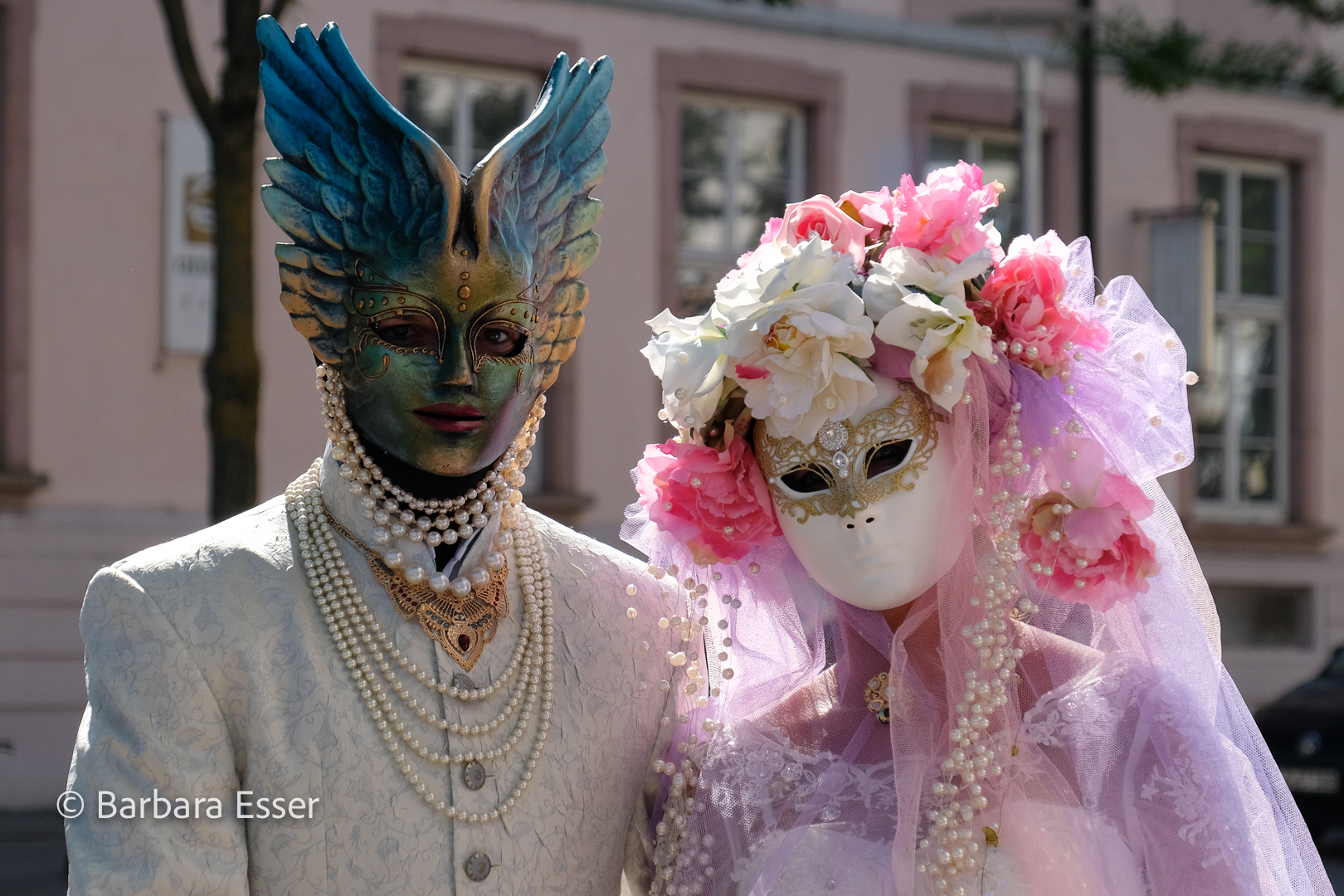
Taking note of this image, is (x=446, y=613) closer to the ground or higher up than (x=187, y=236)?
closer to the ground

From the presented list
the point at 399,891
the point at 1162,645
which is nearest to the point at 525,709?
the point at 399,891

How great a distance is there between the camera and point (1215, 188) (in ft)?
39.8

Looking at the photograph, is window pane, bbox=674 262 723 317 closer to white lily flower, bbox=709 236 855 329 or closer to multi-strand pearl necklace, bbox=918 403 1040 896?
white lily flower, bbox=709 236 855 329

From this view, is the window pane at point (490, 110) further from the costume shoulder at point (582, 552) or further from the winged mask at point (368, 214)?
the winged mask at point (368, 214)

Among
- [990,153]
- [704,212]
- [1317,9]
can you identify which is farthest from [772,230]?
[990,153]

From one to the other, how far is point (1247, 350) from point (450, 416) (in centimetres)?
1115

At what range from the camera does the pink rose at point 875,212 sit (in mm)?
2574

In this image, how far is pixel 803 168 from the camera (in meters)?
10.7

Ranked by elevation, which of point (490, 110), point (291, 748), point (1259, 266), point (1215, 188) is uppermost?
point (490, 110)

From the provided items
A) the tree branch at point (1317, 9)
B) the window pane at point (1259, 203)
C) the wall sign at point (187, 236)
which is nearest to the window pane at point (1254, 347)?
the window pane at point (1259, 203)

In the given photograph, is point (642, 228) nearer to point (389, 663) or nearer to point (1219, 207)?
point (1219, 207)

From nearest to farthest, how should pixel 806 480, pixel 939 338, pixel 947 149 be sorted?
1. pixel 939 338
2. pixel 806 480
3. pixel 947 149

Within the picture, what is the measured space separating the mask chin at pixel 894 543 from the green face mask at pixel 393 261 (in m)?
0.55

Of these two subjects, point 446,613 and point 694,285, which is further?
point 694,285
